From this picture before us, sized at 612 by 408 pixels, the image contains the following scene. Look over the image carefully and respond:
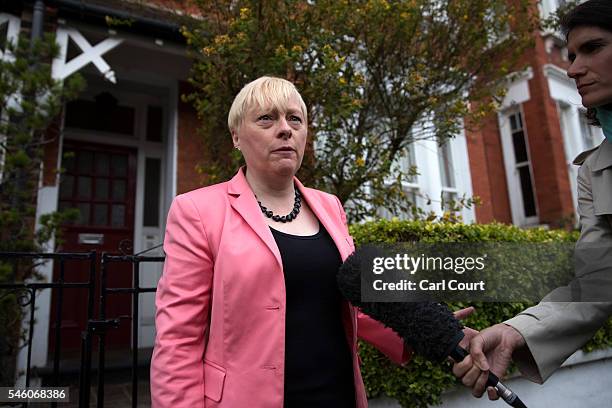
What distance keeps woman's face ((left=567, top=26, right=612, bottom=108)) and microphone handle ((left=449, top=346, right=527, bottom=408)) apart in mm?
Answer: 953

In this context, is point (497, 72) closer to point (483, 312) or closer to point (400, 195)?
point (400, 195)

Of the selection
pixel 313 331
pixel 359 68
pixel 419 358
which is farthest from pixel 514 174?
pixel 313 331

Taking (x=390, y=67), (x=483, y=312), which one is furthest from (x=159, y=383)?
(x=390, y=67)

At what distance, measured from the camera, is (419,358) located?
344 centimetres

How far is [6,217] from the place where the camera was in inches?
166

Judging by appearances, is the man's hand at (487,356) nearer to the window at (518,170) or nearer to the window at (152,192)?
the window at (152,192)

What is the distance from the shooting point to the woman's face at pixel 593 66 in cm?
141

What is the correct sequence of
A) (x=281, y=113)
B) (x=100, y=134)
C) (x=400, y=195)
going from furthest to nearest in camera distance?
(x=100, y=134) < (x=400, y=195) < (x=281, y=113)

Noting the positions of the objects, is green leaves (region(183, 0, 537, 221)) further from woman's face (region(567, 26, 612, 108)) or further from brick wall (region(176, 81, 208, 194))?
woman's face (region(567, 26, 612, 108))

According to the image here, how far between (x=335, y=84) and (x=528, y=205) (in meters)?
7.83

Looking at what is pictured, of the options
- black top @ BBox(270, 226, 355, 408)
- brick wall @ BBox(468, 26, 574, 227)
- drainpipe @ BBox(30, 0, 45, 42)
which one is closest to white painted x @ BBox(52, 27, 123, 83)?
drainpipe @ BBox(30, 0, 45, 42)

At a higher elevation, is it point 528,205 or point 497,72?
point 497,72

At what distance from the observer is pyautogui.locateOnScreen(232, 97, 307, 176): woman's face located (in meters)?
1.80

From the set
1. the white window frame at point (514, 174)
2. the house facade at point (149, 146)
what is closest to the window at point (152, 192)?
the house facade at point (149, 146)
